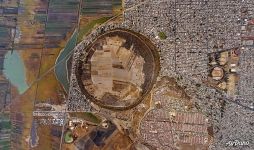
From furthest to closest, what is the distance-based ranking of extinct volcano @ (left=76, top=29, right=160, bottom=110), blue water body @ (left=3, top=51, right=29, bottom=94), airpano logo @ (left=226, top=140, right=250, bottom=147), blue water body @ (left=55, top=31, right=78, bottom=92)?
blue water body @ (left=3, top=51, right=29, bottom=94), blue water body @ (left=55, top=31, right=78, bottom=92), extinct volcano @ (left=76, top=29, right=160, bottom=110), airpano logo @ (left=226, top=140, right=250, bottom=147)

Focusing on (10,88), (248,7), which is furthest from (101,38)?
(248,7)

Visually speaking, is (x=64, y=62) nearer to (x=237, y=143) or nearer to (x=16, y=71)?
(x=16, y=71)

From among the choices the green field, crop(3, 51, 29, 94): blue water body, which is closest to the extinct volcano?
the green field

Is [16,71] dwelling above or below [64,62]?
below

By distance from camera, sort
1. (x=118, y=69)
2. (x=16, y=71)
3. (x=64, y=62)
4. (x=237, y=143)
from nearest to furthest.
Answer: (x=237, y=143)
(x=118, y=69)
(x=64, y=62)
(x=16, y=71)

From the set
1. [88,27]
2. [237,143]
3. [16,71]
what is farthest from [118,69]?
[237,143]

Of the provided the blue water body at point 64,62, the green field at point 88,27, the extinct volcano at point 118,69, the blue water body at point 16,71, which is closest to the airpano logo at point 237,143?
the extinct volcano at point 118,69

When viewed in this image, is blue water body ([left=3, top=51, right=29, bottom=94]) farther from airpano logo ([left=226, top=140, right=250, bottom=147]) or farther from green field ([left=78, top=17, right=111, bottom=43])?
airpano logo ([left=226, top=140, right=250, bottom=147])
